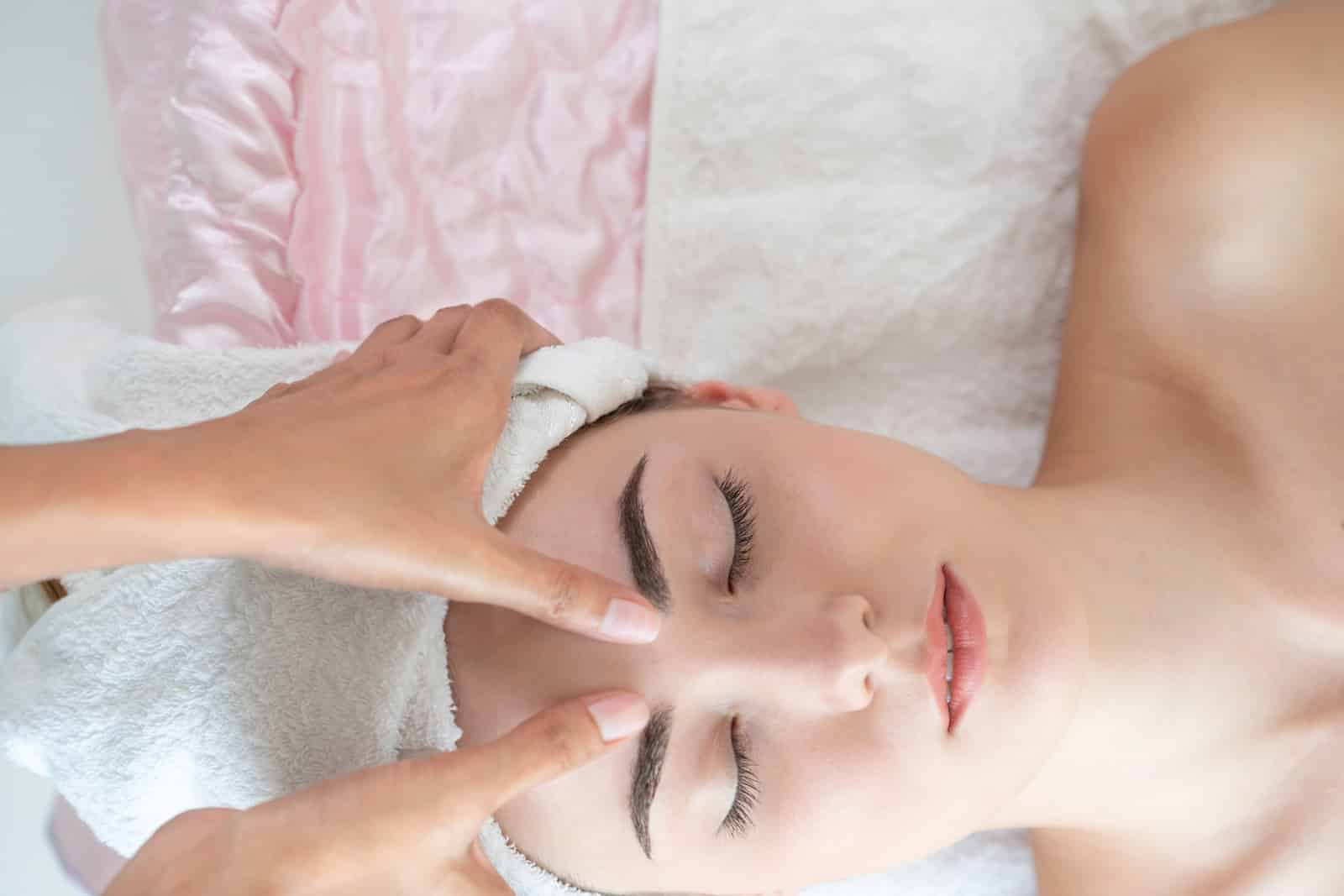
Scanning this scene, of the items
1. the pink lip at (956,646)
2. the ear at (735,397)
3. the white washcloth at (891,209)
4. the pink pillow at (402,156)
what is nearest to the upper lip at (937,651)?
the pink lip at (956,646)

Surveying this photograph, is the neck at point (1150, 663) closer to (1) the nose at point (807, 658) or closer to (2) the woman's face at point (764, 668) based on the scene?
(2) the woman's face at point (764, 668)

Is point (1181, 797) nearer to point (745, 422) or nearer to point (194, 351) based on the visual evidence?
point (745, 422)

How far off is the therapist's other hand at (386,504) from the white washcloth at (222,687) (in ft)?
0.50

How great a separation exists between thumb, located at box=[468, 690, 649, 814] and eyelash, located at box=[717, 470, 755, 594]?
0.16m

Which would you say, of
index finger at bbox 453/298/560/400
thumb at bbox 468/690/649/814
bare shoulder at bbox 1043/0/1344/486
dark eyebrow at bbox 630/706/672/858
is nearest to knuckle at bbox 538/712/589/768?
thumb at bbox 468/690/649/814

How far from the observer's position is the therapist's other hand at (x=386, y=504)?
840 millimetres

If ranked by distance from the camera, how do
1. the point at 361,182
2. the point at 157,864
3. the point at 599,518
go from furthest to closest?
the point at 361,182, the point at 599,518, the point at 157,864

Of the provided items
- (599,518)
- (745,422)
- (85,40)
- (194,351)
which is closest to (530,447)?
(599,518)

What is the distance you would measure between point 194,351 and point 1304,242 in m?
1.41

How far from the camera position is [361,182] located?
5.28ft

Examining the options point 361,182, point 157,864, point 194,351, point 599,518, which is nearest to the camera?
point 157,864

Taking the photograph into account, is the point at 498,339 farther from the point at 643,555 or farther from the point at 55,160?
the point at 55,160

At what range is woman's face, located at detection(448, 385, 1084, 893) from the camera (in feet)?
3.19

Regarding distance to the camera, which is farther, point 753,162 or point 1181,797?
point 753,162
